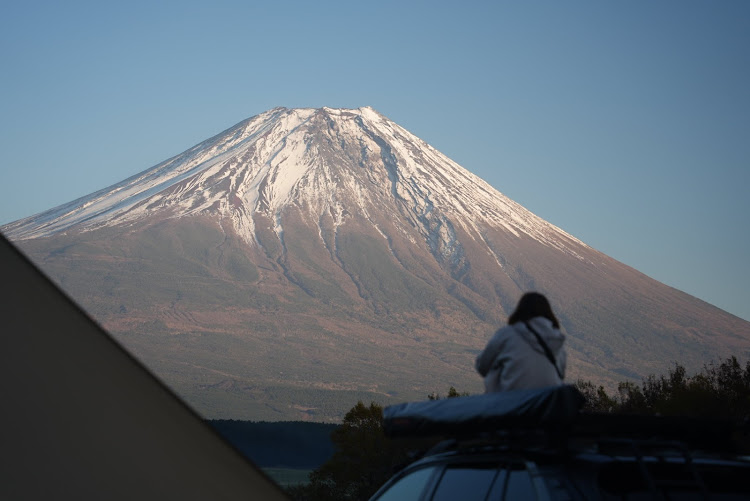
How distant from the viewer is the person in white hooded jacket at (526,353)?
3.89 meters

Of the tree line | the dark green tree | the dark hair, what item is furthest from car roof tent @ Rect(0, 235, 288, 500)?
the dark green tree

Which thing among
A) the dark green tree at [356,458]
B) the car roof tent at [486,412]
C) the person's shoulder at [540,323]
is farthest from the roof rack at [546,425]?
the dark green tree at [356,458]

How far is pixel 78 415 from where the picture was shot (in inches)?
138

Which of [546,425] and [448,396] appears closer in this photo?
[546,425]

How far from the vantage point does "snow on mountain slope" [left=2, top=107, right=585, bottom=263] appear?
16762cm

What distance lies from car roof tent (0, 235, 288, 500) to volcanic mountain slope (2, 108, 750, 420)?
99999 mm

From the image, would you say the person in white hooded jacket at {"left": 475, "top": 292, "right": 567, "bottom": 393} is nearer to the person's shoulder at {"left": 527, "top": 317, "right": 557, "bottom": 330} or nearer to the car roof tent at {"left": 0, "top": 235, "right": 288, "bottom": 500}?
the person's shoulder at {"left": 527, "top": 317, "right": 557, "bottom": 330}

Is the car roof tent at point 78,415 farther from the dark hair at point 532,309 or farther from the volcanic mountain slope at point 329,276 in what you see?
the volcanic mountain slope at point 329,276

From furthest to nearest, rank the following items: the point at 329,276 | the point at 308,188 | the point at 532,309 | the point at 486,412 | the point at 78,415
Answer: the point at 308,188 < the point at 329,276 < the point at 532,309 < the point at 78,415 < the point at 486,412

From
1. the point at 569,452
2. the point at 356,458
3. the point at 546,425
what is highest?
the point at 546,425

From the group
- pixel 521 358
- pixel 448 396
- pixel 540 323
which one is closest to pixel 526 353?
pixel 521 358

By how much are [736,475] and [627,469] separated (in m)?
0.36

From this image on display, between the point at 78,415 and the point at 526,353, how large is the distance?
1.83 metres

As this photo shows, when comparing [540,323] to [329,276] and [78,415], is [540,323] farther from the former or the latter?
[329,276]
